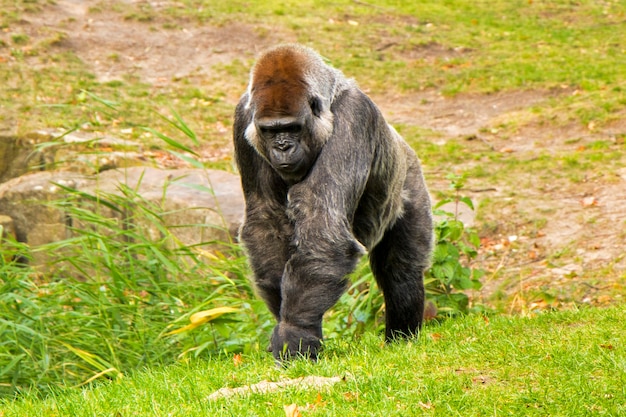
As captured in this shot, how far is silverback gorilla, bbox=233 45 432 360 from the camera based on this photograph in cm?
429

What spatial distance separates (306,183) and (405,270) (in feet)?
4.09

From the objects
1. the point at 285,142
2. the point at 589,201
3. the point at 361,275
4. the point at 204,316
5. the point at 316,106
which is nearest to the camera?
the point at 285,142

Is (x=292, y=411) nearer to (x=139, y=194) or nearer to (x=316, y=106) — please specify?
(x=316, y=106)

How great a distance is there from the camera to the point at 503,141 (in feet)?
36.7

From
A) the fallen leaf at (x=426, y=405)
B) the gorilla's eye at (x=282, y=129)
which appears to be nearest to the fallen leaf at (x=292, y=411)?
the fallen leaf at (x=426, y=405)

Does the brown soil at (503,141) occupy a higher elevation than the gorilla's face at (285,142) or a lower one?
lower

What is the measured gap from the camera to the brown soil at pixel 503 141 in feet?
24.2

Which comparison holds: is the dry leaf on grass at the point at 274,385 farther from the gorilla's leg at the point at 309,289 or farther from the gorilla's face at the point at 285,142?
the gorilla's face at the point at 285,142

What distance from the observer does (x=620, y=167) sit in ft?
30.3

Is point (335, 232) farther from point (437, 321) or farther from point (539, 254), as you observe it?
point (539, 254)

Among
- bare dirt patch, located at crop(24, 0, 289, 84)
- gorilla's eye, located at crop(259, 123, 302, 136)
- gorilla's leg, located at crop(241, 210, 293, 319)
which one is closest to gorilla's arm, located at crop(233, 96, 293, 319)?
gorilla's leg, located at crop(241, 210, 293, 319)

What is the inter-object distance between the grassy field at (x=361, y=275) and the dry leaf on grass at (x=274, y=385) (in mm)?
57

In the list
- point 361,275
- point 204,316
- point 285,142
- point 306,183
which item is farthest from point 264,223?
point 361,275

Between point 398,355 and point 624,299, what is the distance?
9.36 feet
